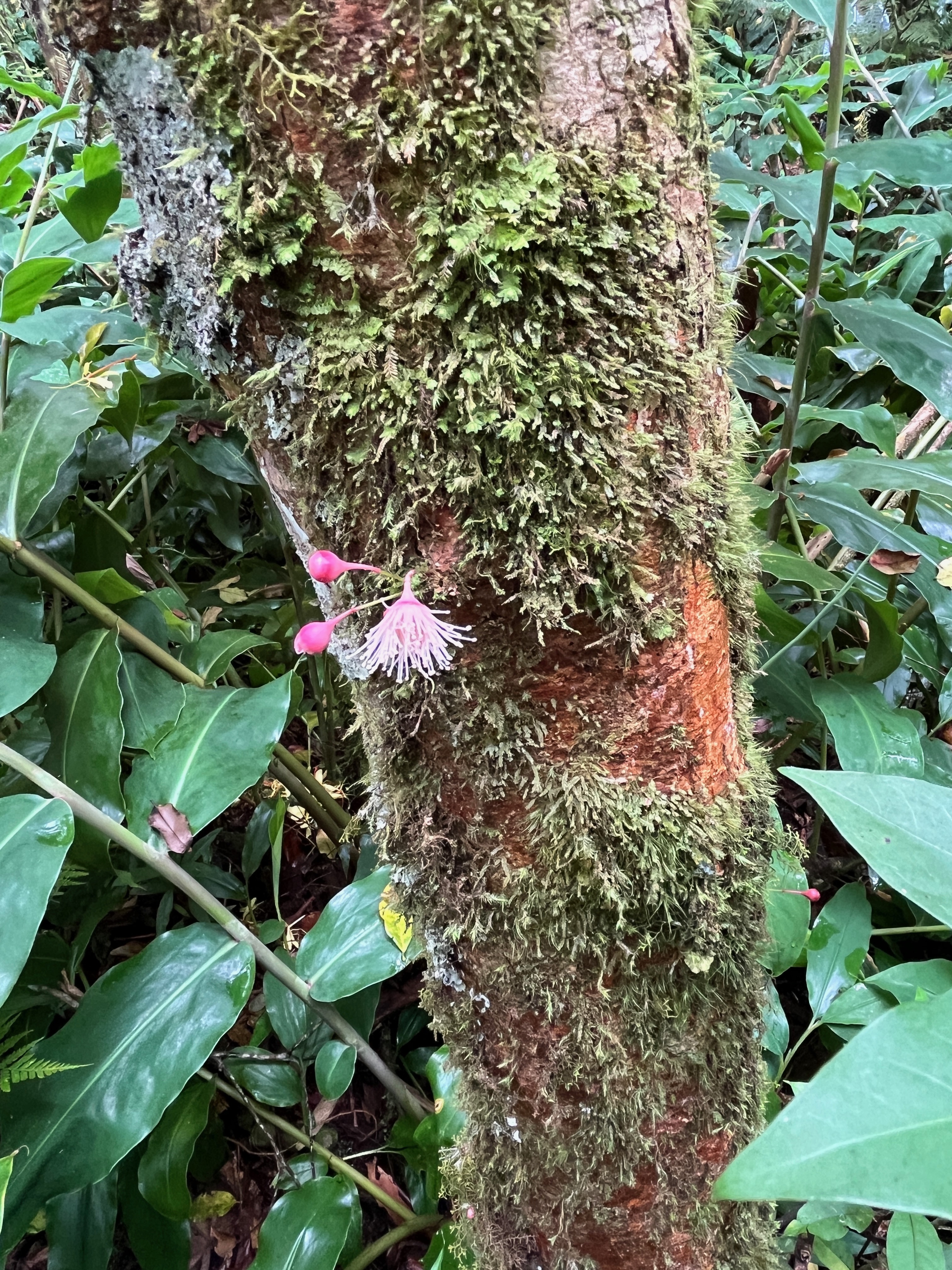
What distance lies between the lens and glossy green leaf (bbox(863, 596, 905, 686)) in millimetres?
961

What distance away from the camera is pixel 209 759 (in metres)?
0.84

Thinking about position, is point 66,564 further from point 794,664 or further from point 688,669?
point 794,664

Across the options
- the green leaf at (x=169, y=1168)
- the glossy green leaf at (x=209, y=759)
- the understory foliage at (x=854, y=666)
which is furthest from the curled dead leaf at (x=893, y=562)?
the green leaf at (x=169, y=1168)

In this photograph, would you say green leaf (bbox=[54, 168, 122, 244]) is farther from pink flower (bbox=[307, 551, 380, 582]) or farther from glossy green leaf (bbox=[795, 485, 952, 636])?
glossy green leaf (bbox=[795, 485, 952, 636])

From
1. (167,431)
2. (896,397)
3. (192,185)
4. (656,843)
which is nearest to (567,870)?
(656,843)

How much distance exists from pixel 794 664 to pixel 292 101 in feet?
3.26

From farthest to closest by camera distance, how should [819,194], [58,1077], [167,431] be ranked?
[167,431] < [819,194] < [58,1077]

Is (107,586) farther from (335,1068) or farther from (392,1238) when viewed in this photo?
(392,1238)

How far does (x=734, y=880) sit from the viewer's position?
554mm

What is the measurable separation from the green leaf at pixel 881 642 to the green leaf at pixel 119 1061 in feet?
2.95

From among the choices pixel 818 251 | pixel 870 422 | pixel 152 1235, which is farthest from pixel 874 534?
pixel 152 1235

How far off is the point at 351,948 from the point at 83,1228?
475 mm

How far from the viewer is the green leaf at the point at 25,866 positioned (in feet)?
1.96

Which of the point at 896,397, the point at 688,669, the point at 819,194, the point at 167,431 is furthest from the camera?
the point at 896,397
